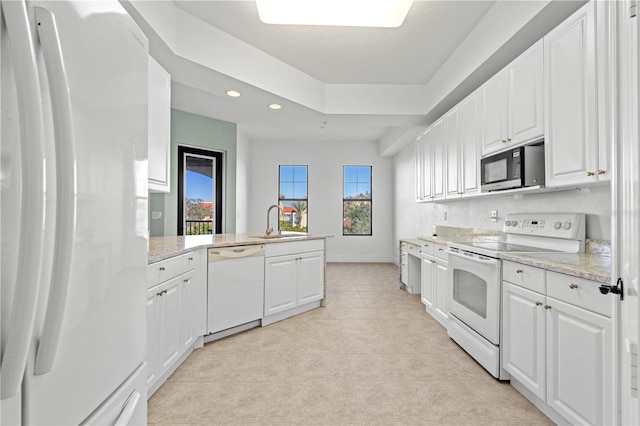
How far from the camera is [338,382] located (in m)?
2.12

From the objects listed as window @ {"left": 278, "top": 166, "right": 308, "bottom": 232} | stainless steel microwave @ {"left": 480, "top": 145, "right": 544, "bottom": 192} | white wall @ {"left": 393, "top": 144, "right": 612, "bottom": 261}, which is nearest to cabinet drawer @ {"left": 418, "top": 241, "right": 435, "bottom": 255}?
white wall @ {"left": 393, "top": 144, "right": 612, "bottom": 261}

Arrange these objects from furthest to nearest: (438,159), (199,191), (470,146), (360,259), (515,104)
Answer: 1. (360,259)
2. (199,191)
3. (438,159)
4. (470,146)
5. (515,104)

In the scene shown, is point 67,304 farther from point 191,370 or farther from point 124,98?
point 191,370

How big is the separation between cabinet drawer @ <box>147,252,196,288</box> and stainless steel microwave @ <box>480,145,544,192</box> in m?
2.53

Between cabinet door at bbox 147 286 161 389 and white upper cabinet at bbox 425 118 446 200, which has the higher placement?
white upper cabinet at bbox 425 118 446 200

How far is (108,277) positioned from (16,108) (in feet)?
→ 1.53

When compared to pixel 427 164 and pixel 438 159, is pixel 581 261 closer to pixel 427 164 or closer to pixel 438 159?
pixel 438 159

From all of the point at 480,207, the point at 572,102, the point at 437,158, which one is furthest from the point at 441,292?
the point at 572,102

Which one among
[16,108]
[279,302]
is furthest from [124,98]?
[279,302]

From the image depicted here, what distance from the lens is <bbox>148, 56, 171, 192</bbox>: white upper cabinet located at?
216 cm

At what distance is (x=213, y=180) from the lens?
17.8 ft

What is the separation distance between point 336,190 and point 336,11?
523 cm

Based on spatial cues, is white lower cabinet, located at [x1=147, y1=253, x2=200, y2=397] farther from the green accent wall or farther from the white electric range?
the green accent wall

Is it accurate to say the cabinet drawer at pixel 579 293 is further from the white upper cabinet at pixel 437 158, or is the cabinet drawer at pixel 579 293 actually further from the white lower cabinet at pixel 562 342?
the white upper cabinet at pixel 437 158
